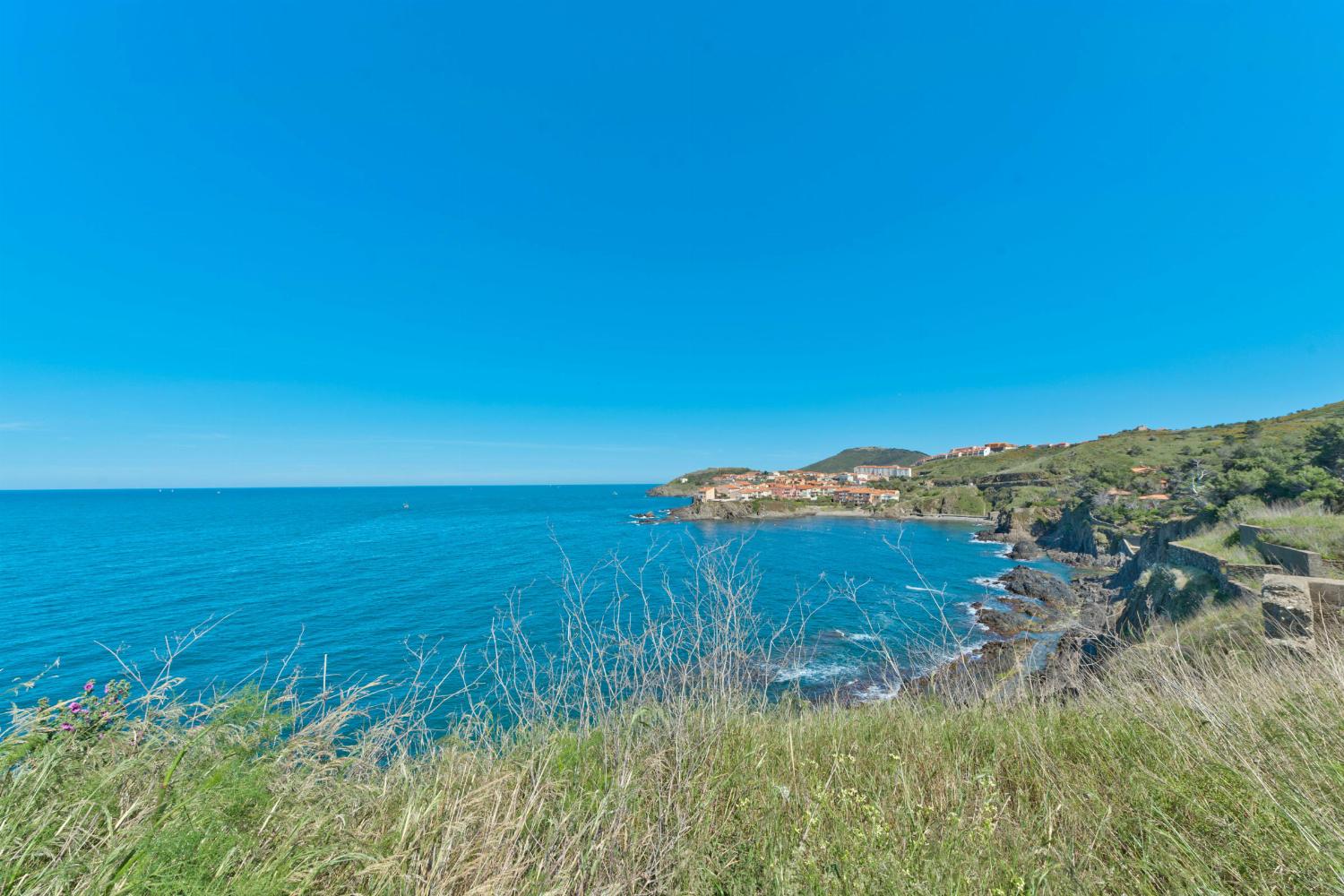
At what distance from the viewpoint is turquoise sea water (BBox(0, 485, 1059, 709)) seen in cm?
1489

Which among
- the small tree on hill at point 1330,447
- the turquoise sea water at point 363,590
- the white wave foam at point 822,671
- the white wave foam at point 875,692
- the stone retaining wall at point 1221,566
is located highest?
the small tree on hill at point 1330,447

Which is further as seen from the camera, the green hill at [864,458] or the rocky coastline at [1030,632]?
the green hill at [864,458]

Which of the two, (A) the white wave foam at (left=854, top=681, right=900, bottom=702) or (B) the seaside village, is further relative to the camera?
(B) the seaside village

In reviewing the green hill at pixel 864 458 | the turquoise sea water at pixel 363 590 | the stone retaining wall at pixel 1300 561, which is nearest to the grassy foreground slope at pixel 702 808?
the turquoise sea water at pixel 363 590

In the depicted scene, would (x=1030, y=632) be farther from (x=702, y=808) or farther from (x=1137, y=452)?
(x=1137, y=452)

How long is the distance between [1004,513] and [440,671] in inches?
2359

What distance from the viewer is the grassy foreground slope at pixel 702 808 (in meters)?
1.74

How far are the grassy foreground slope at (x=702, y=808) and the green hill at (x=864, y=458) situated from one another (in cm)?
16958

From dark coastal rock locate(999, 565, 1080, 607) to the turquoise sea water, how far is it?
189 centimetres

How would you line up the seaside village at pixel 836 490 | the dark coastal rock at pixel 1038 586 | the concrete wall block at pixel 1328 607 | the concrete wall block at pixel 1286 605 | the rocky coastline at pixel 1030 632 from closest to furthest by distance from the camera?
Answer: the concrete wall block at pixel 1328 607
the concrete wall block at pixel 1286 605
the rocky coastline at pixel 1030 632
the dark coastal rock at pixel 1038 586
the seaside village at pixel 836 490

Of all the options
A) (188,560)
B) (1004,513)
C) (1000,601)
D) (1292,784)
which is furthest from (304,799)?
(1004,513)

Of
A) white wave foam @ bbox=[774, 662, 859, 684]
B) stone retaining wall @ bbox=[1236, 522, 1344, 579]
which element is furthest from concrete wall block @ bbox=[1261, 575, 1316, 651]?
white wave foam @ bbox=[774, 662, 859, 684]

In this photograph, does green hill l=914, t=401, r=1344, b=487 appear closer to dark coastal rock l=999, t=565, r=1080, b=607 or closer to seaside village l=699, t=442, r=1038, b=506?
seaside village l=699, t=442, r=1038, b=506

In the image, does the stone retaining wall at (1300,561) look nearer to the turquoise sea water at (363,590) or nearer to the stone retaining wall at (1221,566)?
the stone retaining wall at (1221,566)
